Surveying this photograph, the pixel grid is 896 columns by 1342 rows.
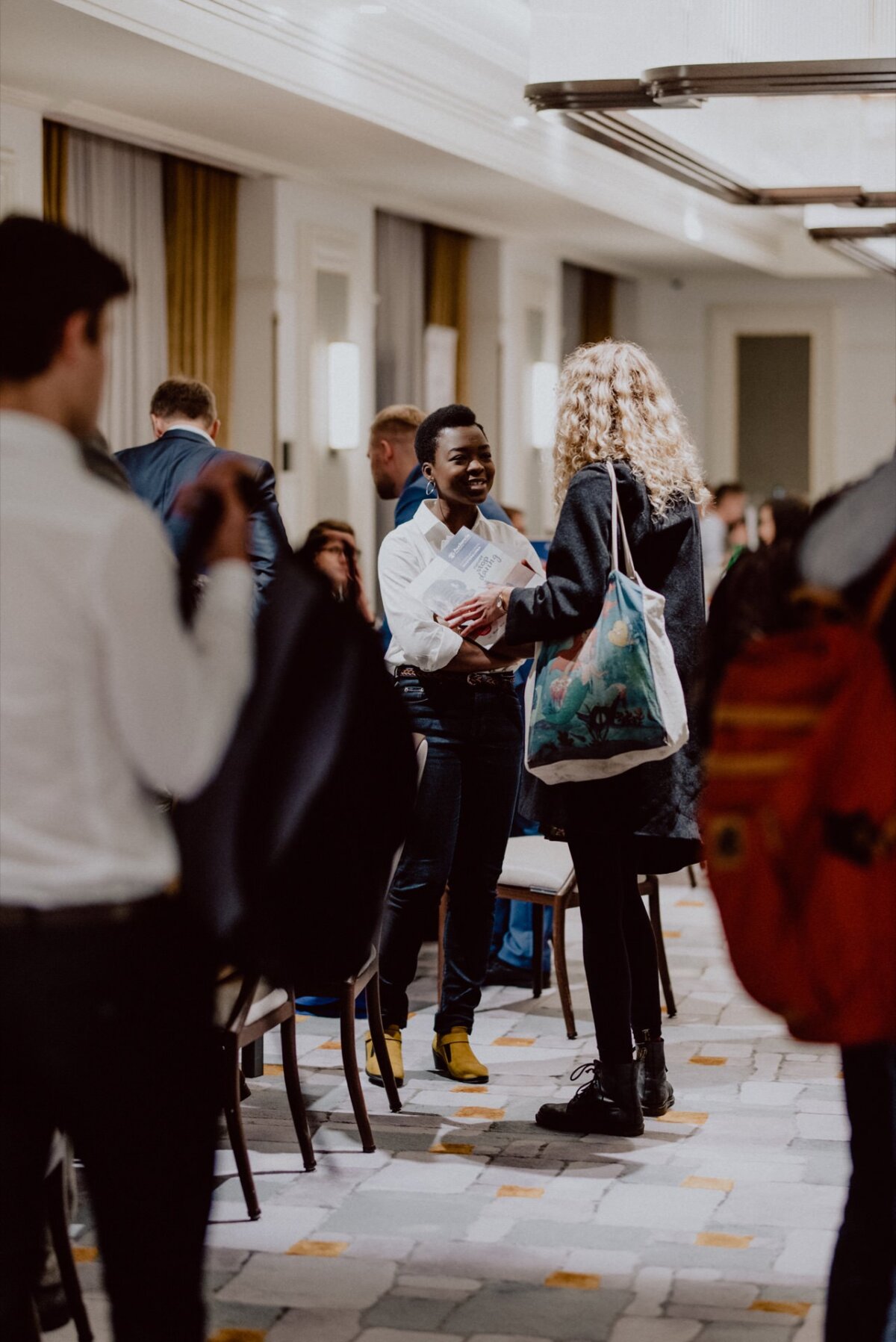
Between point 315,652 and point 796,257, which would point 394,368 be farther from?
point 315,652

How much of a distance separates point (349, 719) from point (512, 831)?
3794 mm

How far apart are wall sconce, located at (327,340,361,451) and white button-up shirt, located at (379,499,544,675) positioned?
4754 mm

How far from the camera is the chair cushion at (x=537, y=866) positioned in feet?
15.7

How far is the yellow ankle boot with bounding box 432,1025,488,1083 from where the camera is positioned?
4320 millimetres

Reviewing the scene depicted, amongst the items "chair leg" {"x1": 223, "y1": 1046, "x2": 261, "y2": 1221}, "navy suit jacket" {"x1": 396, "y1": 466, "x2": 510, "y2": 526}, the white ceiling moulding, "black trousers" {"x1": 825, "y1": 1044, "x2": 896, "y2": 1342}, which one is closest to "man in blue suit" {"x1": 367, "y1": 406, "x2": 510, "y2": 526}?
"navy suit jacket" {"x1": 396, "y1": 466, "x2": 510, "y2": 526}

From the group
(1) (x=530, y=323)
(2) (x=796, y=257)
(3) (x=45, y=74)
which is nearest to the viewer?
(3) (x=45, y=74)

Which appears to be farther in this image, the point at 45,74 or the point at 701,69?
the point at 45,74

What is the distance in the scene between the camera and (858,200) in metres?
7.77

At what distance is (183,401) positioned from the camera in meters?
5.15

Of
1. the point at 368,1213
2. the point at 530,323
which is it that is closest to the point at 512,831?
the point at 368,1213

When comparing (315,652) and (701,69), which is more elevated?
(701,69)

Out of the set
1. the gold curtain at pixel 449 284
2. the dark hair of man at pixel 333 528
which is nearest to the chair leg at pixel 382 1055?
the dark hair of man at pixel 333 528

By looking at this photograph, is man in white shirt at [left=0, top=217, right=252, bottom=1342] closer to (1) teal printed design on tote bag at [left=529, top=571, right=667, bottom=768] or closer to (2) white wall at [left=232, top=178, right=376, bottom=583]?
(1) teal printed design on tote bag at [left=529, top=571, right=667, bottom=768]

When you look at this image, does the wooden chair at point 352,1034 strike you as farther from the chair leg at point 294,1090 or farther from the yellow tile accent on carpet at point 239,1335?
the yellow tile accent on carpet at point 239,1335
